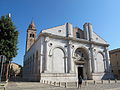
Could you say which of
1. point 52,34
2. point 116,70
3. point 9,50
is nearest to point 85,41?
point 52,34

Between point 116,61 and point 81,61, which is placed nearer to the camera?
point 81,61

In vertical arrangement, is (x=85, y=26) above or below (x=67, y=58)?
above

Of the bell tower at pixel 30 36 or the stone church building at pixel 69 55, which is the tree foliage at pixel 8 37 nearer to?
the stone church building at pixel 69 55

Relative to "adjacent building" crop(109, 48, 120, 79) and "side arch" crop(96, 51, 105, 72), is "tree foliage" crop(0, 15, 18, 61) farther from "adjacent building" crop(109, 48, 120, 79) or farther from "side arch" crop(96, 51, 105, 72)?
"adjacent building" crop(109, 48, 120, 79)

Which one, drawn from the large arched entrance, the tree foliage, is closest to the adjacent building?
the large arched entrance

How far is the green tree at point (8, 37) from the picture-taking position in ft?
52.9

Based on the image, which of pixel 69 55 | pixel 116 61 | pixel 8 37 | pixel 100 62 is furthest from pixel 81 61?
pixel 8 37

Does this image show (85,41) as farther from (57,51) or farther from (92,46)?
(57,51)

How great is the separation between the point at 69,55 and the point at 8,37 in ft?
41.7

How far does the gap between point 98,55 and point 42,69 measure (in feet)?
53.1

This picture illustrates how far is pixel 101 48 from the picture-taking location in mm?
28734

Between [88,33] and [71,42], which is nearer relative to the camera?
[71,42]

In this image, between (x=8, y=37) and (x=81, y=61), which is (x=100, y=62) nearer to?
(x=81, y=61)

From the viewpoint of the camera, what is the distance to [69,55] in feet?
74.5
